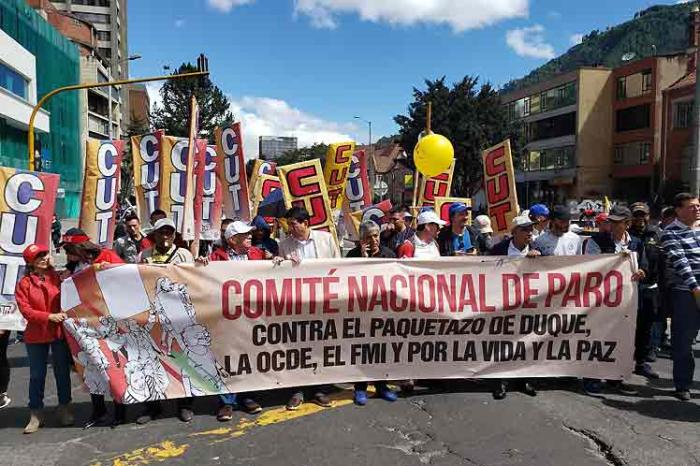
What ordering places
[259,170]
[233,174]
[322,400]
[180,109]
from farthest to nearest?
[180,109], [259,170], [233,174], [322,400]

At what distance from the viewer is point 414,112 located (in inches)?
1505

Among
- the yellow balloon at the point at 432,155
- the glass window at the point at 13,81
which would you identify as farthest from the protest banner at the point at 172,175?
the glass window at the point at 13,81

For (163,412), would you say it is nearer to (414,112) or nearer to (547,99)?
(414,112)

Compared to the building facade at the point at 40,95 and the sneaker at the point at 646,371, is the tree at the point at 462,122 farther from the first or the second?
the sneaker at the point at 646,371

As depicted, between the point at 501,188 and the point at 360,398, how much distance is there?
155 inches

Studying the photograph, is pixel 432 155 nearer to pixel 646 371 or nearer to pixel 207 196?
pixel 207 196

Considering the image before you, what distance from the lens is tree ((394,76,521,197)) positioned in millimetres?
38844

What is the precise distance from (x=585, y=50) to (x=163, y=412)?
203m

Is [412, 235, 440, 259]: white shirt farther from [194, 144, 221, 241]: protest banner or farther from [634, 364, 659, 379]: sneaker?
[194, 144, 221, 241]: protest banner

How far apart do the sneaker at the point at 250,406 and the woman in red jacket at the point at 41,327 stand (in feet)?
4.63

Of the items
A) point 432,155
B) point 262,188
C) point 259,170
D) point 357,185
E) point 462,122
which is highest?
point 462,122

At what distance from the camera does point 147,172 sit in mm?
8188

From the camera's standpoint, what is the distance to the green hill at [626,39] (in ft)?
512

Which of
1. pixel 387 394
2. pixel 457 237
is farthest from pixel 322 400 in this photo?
pixel 457 237
